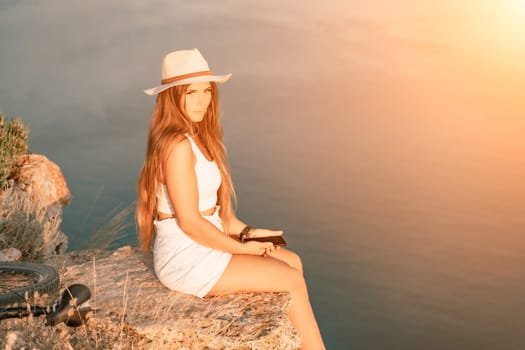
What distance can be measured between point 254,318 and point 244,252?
0.59m

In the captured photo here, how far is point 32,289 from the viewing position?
5059mm

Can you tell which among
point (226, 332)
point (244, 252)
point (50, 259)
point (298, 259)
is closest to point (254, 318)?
point (226, 332)

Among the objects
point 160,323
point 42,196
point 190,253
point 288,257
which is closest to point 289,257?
point 288,257

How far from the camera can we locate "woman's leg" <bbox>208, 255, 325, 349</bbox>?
4.86 m

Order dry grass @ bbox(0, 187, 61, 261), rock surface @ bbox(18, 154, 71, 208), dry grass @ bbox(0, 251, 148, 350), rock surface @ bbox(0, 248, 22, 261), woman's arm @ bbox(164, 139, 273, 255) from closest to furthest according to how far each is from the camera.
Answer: dry grass @ bbox(0, 251, 148, 350) → woman's arm @ bbox(164, 139, 273, 255) → rock surface @ bbox(0, 248, 22, 261) → dry grass @ bbox(0, 187, 61, 261) → rock surface @ bbox(18, 154, 71, 208)

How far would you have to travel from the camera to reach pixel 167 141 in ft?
15.6

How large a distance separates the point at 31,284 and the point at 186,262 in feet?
4.96

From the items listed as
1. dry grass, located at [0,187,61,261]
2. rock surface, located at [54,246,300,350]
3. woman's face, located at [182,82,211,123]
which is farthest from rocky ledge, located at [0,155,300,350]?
dry grass, located at [0,187,61,261]

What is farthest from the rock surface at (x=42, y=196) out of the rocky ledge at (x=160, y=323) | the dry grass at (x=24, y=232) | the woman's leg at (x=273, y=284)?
the woman's leg at (x=273, y=284)

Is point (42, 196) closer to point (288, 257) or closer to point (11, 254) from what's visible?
point (11, 254)

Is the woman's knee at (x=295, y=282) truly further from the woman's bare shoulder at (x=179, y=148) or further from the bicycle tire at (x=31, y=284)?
the bicycle tire at (x=31, y=284)

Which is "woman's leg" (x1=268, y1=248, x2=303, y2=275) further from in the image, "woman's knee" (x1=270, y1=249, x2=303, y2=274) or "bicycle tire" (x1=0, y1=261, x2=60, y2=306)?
"bicycle tire" (x1=0, y1=261, x2=60, y2=306)

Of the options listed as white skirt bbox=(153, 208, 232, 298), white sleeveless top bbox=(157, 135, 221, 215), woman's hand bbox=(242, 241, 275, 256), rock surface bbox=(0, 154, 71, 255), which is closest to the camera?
white skirt bbox=(153, 208, 232, 298)

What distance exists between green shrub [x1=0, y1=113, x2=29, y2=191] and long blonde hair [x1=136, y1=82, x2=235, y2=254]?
5.32 meters
